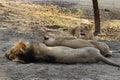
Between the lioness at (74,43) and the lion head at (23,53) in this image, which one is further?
the lioness at (74,43)

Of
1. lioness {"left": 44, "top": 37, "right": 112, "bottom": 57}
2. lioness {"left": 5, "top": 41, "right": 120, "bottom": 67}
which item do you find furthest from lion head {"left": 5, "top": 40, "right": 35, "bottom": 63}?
lioness {"left": 44, "top": 37, "right": 112, "bottom": 57}

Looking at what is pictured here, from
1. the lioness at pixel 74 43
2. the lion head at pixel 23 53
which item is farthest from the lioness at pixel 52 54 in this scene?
the lioness at pixel 74 43

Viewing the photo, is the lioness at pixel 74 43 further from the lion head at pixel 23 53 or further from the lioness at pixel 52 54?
the lion head at pixel 23 53

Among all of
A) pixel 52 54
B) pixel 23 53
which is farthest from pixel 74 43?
pixel 23 53

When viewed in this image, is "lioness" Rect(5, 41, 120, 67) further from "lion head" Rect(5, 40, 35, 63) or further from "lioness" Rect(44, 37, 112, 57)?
"lioness" Rect(44, 37, 112, 57)

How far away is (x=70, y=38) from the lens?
8820mm

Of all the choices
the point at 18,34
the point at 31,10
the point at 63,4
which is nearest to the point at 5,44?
the point at 18,34

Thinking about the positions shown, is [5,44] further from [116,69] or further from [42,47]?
[116,69]

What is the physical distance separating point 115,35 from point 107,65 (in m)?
5.08

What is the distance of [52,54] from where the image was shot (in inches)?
316

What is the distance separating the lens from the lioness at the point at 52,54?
26.2ft

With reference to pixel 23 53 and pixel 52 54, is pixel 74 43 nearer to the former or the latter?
pixel 52 54

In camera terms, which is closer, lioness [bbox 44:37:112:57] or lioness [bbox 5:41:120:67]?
lioness [bbox 5:41:120:67]

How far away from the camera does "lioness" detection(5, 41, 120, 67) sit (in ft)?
26.2
